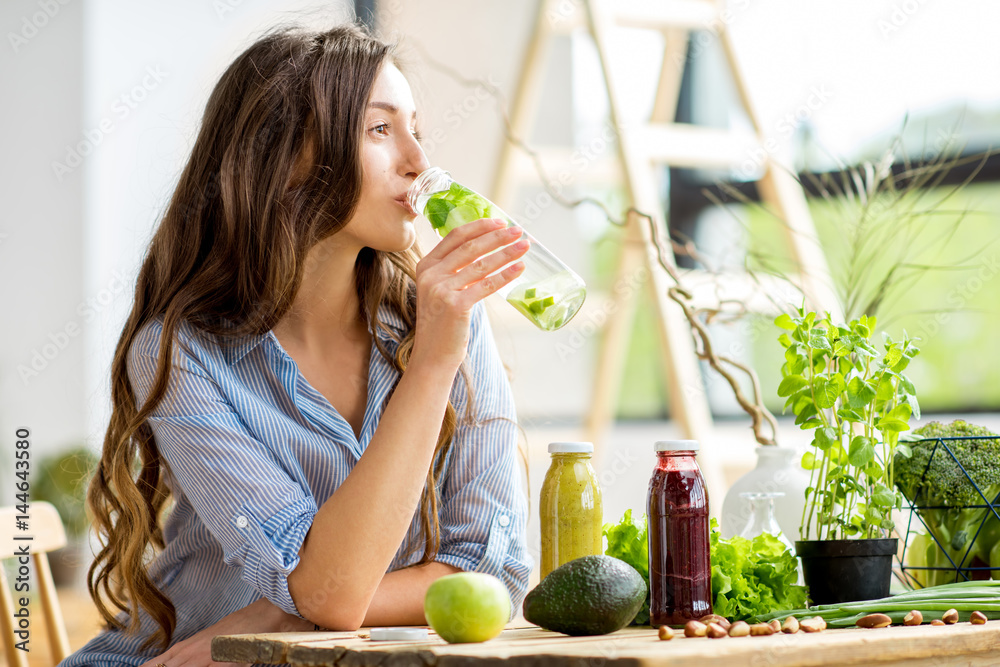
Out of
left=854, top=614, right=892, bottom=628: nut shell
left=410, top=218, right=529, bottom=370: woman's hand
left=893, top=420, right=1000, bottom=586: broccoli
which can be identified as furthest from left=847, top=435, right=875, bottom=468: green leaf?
left=410, top=218, right=529, bottom=370: woman's hand

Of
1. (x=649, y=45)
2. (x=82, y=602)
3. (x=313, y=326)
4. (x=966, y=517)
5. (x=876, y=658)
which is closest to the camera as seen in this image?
(x=876, y=658)

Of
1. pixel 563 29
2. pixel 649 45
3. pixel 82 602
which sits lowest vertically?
pixel 82 602

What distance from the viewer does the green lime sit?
30.4 inches

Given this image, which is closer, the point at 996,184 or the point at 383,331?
the point at 383,331

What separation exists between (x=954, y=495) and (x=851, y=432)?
0.17 metres

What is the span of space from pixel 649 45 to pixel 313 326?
2.15 m

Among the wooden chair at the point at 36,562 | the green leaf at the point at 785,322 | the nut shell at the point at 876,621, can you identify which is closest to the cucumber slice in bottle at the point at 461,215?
the green leaf at the point at 785,322

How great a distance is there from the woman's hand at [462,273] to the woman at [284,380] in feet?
0.06

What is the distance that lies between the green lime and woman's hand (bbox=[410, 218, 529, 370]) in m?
0.29

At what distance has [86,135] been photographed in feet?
10.3

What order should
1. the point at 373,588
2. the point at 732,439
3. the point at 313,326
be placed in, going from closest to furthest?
the point at 373,588 < the point at 313,326 < the point at 732,439

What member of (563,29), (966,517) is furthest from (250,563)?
(563,29)

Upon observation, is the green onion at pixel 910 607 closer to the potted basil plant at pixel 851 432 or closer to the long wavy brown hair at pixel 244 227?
the potted basil plant at pixel 851 432

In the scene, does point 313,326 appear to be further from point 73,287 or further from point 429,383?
point 73,287
